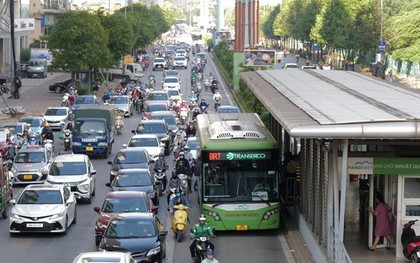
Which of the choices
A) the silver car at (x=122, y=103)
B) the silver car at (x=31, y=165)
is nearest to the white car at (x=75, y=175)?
the silver car at (x=31, y=165)

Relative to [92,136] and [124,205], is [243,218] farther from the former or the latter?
[92,136]

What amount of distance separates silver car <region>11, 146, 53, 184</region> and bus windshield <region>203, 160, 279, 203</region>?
11.2 meters

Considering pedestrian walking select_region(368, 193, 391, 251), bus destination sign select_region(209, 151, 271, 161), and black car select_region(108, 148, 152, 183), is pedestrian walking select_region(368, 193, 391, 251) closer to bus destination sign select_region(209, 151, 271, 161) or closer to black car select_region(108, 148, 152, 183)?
bus destination sign select_region(209, 151, 271, 161)

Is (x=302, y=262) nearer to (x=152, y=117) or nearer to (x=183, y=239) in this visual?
(x=183, y=239)

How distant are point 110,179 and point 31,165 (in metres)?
2.96

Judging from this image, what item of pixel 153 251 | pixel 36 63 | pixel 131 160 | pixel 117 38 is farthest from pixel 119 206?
pixel 36 63

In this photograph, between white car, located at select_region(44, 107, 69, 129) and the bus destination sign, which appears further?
white car, located at select_region(44, 107, 69, 129)

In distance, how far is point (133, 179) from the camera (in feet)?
103

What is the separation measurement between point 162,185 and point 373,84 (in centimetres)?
887

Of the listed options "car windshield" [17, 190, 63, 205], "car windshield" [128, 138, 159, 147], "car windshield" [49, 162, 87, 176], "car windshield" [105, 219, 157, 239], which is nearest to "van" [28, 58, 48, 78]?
"car windshield" [128, 138, 159, 147]

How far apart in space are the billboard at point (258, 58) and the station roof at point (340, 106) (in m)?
38.8

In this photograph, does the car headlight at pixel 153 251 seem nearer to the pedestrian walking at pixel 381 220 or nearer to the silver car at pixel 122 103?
the pedestrian walking at pixel 381 220

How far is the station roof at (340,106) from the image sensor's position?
711 inches

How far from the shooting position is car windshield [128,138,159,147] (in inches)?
1617
